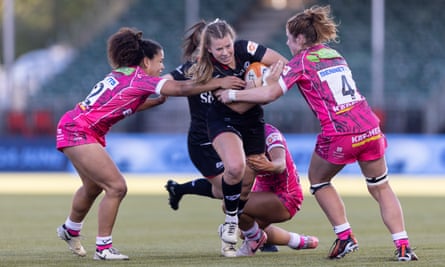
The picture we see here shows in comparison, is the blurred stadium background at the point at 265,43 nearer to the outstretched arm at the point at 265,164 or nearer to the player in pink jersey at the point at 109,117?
the outstretched arm at the point at 265,164

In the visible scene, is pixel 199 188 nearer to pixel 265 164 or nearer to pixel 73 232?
pixel 265 164

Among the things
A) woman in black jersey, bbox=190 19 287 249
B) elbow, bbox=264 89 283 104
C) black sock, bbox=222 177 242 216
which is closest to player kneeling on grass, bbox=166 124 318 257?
woman in black jersey, bbox=190 19 287 249

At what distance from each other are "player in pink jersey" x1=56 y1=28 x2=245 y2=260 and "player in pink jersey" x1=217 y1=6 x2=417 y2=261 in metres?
0.56

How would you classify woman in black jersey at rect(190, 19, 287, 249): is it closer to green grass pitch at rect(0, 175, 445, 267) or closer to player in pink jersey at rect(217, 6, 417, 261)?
player in pink jersey at rect(217, 6, 417, 261)

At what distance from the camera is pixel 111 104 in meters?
8.77

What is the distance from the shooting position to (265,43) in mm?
29859

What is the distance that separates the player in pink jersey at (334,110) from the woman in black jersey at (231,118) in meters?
0.34

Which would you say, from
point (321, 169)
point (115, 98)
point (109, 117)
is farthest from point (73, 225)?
point (321, 169)

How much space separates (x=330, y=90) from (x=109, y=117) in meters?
1.89

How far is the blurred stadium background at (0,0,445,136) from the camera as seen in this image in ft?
83.4

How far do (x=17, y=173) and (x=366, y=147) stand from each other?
60.5ft

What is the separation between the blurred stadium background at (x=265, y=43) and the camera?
2542 cm

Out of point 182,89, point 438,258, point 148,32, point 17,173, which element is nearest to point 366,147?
point 438,258

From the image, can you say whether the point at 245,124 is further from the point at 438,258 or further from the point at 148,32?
the point at 148,32
